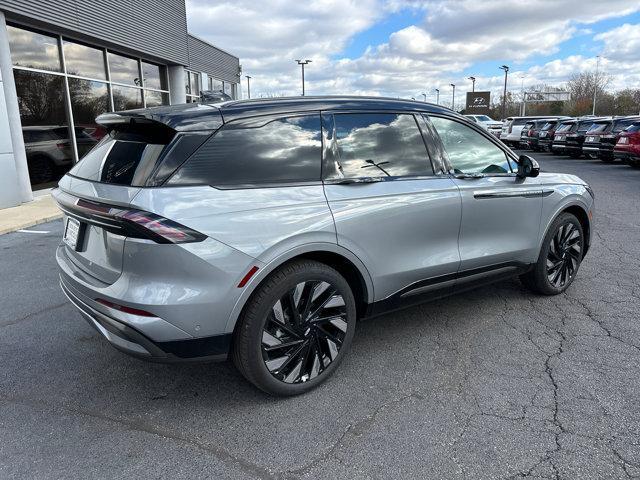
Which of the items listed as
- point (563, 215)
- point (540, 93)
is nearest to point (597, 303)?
point (563, 215)

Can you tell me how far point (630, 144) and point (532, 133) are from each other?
9.57 m

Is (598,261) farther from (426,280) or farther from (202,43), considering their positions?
(202,43)

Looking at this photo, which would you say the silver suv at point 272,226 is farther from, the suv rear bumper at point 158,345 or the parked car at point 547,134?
the parked car at point 547,134

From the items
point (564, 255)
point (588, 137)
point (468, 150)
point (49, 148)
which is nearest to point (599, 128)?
point (588, 137)

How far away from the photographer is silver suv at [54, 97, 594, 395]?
8.08 ft

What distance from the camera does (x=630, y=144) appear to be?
15.1 meters

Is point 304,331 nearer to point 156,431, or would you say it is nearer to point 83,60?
point 156,431

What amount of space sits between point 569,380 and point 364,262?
1.51 m

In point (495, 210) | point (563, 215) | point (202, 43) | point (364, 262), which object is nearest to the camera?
point (364, 262)

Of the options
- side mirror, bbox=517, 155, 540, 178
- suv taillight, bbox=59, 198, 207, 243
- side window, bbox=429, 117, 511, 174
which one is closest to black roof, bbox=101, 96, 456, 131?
side window, bbox=429, 117, 511, 174

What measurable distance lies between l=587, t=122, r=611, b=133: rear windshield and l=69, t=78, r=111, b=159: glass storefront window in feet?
55.4

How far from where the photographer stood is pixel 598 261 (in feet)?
18.6

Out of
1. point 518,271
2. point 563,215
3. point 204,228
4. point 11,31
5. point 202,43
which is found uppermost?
point 202,43

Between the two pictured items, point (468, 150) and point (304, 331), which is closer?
point (304, 331)
